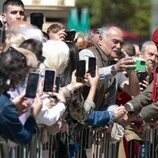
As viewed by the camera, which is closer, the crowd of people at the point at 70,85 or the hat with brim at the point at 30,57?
the crowd of people at the point at 70,85

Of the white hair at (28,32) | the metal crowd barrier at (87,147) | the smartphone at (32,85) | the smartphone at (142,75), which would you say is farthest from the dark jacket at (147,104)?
the smartphone at (32,85)

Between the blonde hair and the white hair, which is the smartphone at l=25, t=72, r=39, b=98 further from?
the white hair

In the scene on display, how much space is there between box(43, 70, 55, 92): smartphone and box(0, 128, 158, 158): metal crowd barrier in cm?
56

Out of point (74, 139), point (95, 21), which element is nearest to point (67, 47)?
point (74, 139)

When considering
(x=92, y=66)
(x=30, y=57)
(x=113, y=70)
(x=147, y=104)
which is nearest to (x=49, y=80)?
(x=30, y=57)

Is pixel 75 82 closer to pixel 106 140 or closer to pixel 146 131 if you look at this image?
pixel 106 140

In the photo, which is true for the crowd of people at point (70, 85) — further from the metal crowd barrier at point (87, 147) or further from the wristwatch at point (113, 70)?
the metal crowd barrier at point (87, 147)

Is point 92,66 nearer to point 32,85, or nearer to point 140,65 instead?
point 140,65

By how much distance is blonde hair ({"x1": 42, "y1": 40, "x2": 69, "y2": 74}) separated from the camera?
26.7 feet

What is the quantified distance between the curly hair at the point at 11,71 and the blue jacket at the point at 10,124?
102 millimetres

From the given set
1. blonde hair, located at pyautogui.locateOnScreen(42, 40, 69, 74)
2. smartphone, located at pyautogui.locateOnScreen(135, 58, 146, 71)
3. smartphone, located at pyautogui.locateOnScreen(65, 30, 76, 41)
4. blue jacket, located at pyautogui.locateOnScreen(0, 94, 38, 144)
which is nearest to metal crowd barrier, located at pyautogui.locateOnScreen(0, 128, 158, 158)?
blue jacket, located at pyautogui.locateOnScreen(0, 94, 38, 144)

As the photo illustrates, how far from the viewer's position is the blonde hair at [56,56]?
8.15 m

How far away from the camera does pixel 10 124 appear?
6.88 m

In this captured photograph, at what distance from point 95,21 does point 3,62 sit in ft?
186
